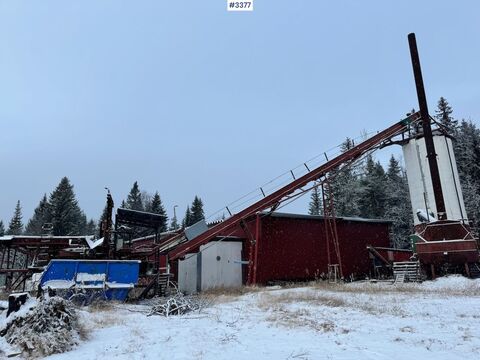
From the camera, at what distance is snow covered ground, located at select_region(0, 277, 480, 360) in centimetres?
651

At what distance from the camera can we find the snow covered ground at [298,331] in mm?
6512

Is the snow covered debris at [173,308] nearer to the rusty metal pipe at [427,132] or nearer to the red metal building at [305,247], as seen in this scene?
the red metal building at [305,247]

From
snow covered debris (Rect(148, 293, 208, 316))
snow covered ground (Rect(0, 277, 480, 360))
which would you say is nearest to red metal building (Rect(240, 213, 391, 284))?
snow covered debris (Rect(148, 293, 208, 316))

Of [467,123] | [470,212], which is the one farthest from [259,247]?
[467,123]

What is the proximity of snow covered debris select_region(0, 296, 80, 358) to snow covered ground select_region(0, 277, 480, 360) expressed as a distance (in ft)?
1.16

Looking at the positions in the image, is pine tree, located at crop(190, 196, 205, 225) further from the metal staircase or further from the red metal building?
the metal staircase

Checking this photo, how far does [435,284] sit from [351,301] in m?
8.29

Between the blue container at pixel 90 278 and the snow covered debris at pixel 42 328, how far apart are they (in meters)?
4.30

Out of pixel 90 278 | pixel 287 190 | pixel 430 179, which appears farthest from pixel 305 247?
pixel 90 278

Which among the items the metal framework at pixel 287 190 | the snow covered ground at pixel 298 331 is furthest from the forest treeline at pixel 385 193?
the snow covered ground at pixel 298 331

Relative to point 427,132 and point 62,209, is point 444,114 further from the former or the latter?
point 62,209

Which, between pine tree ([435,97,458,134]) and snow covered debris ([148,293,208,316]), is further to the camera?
pine tree ([435,97,458,134])

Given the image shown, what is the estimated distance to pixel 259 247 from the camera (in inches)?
914

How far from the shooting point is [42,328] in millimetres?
7719
